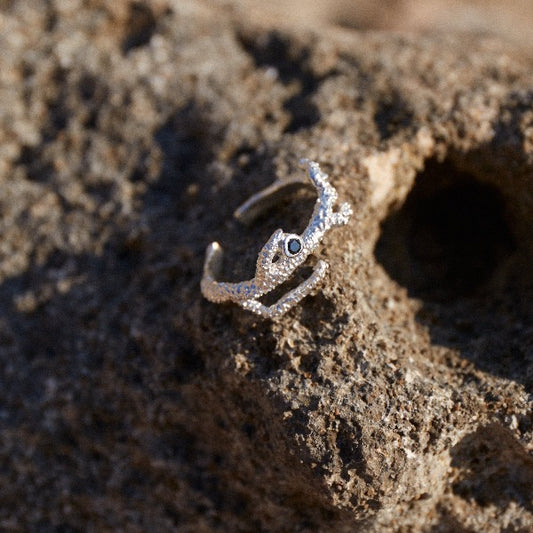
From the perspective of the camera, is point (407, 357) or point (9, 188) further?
point (9, 188)

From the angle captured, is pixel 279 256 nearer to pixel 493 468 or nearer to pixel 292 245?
pixel 292 245

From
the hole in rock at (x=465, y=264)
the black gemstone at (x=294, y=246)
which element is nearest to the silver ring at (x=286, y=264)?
the black gemstone at (x=294, y=246)

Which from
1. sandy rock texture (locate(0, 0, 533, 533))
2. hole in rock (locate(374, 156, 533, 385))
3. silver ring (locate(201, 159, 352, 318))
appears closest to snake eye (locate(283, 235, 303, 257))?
silver ring (locate(201, 159, 352, 318))

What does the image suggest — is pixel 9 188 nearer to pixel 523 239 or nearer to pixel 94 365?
pixel 94 365

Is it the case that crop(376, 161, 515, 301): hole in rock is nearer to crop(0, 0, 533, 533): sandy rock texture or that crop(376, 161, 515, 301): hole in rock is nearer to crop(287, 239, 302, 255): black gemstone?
crop(0, 0, 533, 533): sandy rock texture

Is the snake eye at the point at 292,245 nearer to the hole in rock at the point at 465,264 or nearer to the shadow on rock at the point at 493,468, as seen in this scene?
the hole in rock at the point at 465,264

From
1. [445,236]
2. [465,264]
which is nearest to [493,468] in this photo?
[465,264]

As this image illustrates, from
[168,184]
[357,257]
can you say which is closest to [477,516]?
[357,257]
